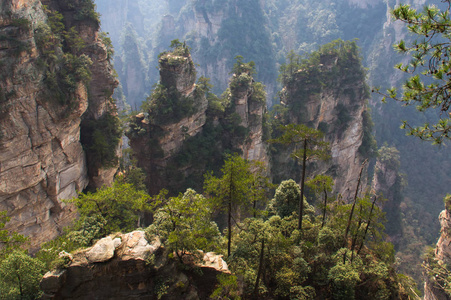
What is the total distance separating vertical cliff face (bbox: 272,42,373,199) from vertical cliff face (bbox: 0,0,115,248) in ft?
79.1

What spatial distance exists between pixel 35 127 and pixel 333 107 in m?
36.1

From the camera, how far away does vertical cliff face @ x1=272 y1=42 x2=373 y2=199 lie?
127 ft

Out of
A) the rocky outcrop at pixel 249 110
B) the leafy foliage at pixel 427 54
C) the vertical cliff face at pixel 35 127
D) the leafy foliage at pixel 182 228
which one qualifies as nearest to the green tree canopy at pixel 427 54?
the leafy foliage at pixel 427 54

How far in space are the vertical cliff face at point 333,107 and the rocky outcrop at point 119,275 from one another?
93.8 feet

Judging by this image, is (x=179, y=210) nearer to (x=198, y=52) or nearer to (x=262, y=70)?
(x=262, y=70)

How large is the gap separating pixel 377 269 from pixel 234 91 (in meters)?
22.7

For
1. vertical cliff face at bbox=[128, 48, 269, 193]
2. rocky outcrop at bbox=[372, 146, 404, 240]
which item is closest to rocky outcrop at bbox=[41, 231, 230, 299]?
vertical cliff face at bbox=[128, 48, 269, 193]

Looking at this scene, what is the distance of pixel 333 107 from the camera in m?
43.0

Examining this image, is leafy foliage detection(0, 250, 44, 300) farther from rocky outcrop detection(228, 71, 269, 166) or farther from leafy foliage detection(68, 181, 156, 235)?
rocky outcrop detection(228, 71, 269, 166)

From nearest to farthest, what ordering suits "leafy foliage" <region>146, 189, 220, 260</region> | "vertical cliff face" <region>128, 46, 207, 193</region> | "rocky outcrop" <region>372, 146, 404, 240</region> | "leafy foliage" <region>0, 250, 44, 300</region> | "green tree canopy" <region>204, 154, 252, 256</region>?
"leafy foliage" <region>0, 250, 44, 300</region>, "leafy foliage" <region>146, 189, 220, 260</region>, "green tree canopy" <region>204, 154, 252, 256</region>, "vertical cliff face" <region>128, 46, 207, 193</region>, "rocky outcrop" <region>372, 146, 404, 240</region>

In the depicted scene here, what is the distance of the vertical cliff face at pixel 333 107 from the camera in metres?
38.7

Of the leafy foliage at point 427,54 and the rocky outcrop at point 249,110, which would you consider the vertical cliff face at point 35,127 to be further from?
the leafy foliage at point 427,54

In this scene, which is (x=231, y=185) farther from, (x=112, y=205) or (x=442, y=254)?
(x=442, y=254)

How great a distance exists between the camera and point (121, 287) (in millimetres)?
10625
